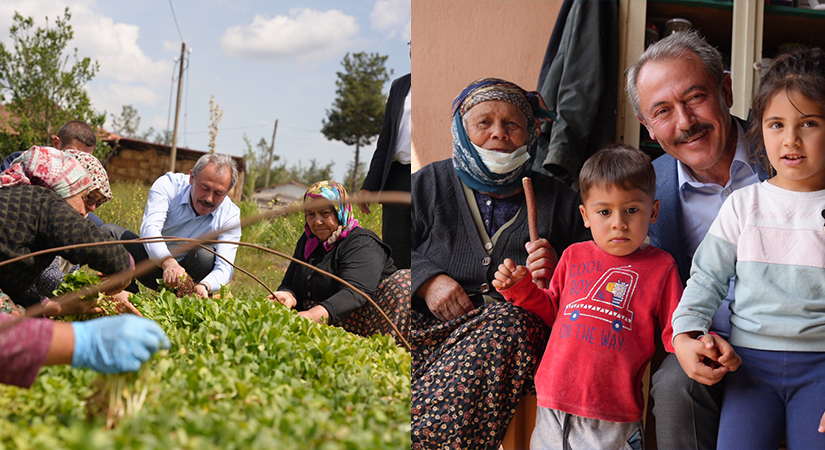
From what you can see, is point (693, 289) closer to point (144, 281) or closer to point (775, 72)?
point (775, 72)

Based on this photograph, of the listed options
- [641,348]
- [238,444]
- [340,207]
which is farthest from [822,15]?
[238,444]

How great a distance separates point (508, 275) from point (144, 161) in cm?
90

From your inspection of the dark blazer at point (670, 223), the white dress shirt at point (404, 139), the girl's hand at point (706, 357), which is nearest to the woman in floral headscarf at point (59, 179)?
A: the white dress shirt at point (404, 139)

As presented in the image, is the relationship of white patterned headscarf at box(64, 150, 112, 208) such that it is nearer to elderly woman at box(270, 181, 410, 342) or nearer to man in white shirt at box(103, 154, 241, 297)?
man in white shirt at box(103, 154, 241, 297)

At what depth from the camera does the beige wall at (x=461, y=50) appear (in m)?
2.12

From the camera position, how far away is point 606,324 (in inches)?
58.3

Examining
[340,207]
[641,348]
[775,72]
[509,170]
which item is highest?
[775,72]

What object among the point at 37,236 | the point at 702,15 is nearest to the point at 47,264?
the point at 37,236

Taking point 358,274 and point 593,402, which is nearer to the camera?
point 358,274

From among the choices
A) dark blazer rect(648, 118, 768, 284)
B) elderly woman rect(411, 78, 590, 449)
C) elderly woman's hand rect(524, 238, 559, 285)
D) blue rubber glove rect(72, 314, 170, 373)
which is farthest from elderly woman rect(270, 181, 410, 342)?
dark blazer rect(648, 118, 768, 284)

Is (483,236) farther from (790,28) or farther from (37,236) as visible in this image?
(790,28)

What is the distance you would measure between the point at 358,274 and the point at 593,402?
729 millimetres

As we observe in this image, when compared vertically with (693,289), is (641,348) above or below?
below

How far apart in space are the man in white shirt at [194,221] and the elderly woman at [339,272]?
115mm
